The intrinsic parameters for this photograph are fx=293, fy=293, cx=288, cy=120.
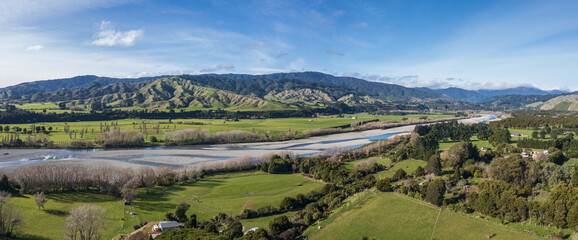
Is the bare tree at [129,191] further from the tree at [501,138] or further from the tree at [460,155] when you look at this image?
the tree at [501,138]

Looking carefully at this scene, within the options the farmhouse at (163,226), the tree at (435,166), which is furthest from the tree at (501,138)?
the farmhouse at (163,226)

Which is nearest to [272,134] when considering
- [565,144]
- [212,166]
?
[212,166]

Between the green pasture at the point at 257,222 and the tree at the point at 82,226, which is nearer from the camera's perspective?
the tree at the point at 82,226

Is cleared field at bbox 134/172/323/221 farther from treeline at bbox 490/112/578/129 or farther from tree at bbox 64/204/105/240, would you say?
treeline at bbox 490/112/578/129

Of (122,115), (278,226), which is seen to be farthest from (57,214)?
(122,115)

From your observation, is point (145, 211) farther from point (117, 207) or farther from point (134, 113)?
point (134, 113)

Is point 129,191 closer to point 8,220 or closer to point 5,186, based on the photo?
point 8,220

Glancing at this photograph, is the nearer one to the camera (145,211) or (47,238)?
(47,238)

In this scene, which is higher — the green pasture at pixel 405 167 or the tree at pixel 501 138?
the tree at pixel 501 138

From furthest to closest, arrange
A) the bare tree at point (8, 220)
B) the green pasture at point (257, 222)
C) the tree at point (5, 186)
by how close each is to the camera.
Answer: the tree at point (5, 186)
the green pasture at point (257, 222)
the bare tree at point (8, 220)
